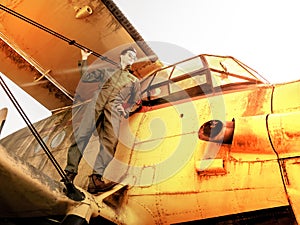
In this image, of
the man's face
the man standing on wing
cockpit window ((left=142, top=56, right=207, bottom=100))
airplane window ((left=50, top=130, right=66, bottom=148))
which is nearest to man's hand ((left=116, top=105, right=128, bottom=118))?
the man standing on wing

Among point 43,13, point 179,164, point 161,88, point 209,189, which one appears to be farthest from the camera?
point 43,13

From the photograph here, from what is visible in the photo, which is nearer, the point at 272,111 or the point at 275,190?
the point at 275,190

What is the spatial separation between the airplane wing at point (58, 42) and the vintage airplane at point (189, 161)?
1.55 metres

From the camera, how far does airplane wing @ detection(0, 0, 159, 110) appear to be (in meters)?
5.80

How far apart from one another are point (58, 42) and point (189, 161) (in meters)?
3.73

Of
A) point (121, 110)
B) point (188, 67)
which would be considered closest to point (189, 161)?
point (121, 110)

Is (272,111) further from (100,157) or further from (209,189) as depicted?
(100,157)

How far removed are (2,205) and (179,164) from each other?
5.48 ft

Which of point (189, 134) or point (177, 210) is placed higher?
point (189, 134)

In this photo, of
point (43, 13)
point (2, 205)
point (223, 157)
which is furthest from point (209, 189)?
point (43, 13)

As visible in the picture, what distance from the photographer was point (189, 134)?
142 inches

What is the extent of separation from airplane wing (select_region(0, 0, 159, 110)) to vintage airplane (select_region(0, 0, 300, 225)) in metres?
1.55

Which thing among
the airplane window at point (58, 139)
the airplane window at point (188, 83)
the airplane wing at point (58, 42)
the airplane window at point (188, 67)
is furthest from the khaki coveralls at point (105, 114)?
the airplane wing at point (58, 42)

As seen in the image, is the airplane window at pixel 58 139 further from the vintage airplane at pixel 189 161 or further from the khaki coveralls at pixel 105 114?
the khaki coveralls at pixel 105 114
